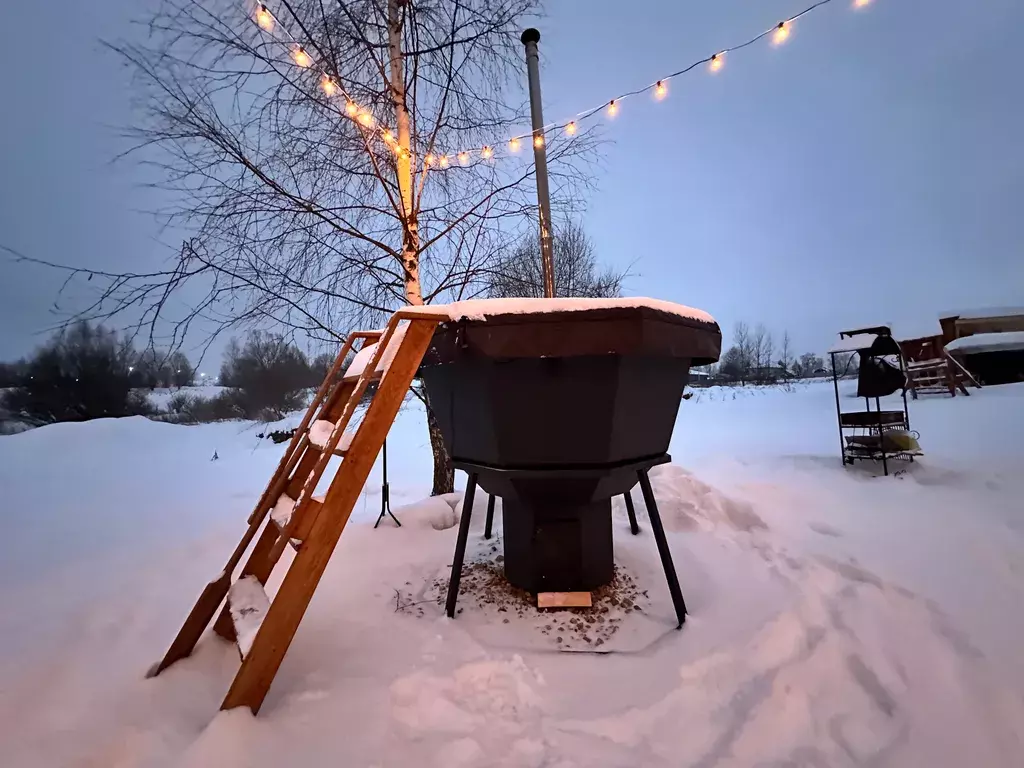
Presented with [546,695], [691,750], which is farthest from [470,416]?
[691,750]

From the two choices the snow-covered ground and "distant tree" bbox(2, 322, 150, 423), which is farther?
"distant tree" bbox(2, 322, 150, 423)

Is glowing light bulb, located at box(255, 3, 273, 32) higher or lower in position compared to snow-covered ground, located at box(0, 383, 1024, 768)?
higher

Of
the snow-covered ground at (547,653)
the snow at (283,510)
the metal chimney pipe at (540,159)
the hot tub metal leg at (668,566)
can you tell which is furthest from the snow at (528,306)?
the metal chimney pipe at (540,159)

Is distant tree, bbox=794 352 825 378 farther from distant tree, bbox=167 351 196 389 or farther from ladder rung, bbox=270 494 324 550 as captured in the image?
ladder rung, bbox=270 494 324 550

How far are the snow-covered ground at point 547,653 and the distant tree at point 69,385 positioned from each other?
11.6ft

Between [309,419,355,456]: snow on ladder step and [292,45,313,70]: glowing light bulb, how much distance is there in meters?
2.60

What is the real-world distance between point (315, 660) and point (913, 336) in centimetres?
1375

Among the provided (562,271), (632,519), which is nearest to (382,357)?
(632,519)

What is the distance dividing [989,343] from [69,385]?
55.7ft

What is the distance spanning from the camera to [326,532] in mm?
1252

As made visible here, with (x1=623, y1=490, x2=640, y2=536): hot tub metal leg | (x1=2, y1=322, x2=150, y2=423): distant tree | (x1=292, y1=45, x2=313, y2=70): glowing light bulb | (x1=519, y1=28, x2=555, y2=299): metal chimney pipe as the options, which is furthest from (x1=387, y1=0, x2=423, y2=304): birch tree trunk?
(x1=2, y1=322, x2=150, y2=423): distant tree

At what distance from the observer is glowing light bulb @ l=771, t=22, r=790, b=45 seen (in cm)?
274

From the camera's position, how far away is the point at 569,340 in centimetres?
145

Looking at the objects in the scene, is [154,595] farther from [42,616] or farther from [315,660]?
[315,660]
